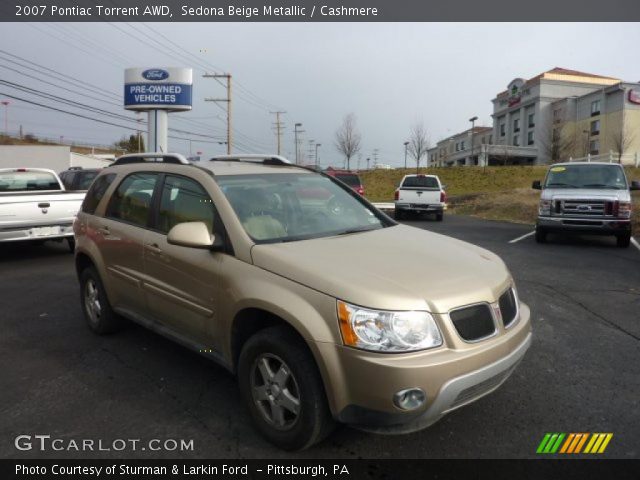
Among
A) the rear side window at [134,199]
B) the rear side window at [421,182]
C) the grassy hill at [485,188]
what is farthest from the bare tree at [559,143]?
the rear side window at [134,199]

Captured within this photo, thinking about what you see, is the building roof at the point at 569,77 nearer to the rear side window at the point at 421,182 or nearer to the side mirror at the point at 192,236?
the rear side window at the point at 421,182

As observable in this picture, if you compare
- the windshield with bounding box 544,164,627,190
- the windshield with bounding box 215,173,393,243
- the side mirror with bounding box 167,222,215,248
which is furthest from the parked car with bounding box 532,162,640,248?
the side mirror with bounding box 167,222,215,248

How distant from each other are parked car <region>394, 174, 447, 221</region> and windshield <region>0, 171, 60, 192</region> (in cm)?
1213

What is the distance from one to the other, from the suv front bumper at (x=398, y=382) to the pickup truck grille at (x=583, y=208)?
32.1 feet

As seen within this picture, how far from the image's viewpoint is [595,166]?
12.1 metres

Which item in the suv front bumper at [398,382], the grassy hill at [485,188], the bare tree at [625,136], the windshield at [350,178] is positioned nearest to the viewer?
the suv front bumper at [398,382]

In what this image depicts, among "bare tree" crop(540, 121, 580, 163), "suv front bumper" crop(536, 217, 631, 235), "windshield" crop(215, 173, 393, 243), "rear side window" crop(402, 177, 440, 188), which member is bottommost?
"suv front bumper" crop(536, 217, 631, 235)

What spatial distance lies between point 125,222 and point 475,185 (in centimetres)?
3740

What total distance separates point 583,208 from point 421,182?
8.58m

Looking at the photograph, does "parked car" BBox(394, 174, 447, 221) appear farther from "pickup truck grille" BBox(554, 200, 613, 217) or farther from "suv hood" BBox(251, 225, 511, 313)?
"suv hood" BBox(251, 225, 511, 313)

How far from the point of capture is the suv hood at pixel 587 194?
11.0m

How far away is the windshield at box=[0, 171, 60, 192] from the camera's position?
980 cm

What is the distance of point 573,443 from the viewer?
3.06m
